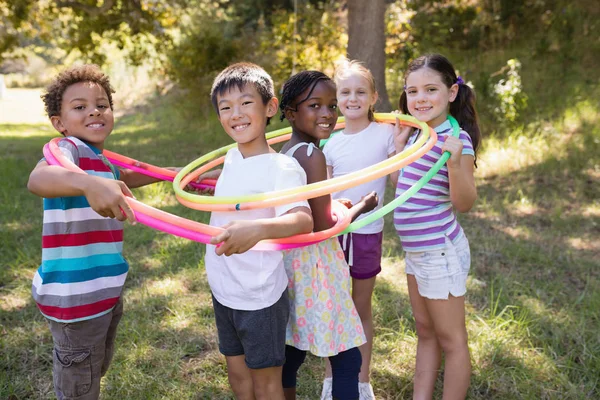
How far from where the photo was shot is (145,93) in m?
19.4

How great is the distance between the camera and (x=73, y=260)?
2145 mm

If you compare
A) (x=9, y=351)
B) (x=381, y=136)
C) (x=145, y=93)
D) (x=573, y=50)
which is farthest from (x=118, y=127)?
(x=381, y=136)

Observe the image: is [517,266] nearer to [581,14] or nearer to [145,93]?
[581,14]

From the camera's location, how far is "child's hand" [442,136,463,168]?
233 centimetres

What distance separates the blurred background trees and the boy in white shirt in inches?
217

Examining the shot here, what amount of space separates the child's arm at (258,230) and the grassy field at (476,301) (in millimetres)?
1466

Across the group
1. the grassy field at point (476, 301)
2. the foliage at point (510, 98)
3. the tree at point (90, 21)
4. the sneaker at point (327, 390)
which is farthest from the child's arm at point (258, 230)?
the tree at point (90, 21)

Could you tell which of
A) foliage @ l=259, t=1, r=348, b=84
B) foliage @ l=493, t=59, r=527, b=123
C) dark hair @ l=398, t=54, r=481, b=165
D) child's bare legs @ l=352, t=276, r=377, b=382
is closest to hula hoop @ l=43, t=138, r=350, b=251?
child's bare legs @ l=352, t=276, r=377, b=382

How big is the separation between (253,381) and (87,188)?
98 centimetres

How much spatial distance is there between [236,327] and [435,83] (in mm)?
1404

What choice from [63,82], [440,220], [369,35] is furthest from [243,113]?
[369,35]

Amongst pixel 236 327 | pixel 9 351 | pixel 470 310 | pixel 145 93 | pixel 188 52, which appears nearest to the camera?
pixel 236 327

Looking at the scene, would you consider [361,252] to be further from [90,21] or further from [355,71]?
[90,21]

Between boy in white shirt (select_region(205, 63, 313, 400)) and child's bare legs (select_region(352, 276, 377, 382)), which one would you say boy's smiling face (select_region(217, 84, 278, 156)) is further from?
child's bare legs (select_region(352, 276, 377, 382))
